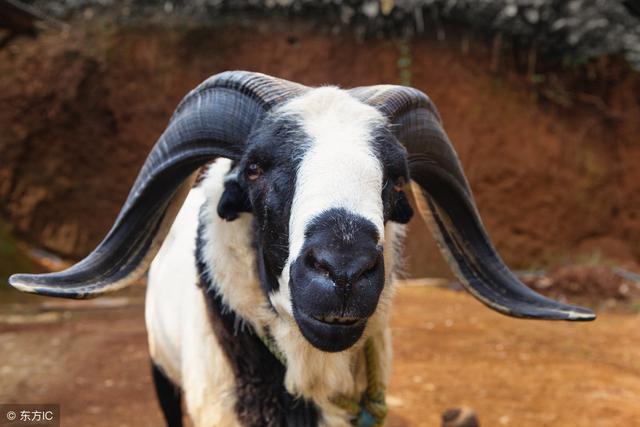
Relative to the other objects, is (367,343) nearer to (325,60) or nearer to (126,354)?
(126,354)

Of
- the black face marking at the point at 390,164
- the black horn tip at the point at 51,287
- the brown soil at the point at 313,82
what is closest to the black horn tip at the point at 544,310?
the black face marking at the point at 390,164

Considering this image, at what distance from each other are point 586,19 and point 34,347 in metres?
8.31

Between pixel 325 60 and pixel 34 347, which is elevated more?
A: pixel 325 60

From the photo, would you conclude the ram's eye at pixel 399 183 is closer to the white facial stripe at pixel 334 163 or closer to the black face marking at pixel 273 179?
the white facial stripe at pixel 334 163

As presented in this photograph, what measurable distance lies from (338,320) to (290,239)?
0.95 feet

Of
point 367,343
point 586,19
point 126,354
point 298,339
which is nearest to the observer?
point 298,339

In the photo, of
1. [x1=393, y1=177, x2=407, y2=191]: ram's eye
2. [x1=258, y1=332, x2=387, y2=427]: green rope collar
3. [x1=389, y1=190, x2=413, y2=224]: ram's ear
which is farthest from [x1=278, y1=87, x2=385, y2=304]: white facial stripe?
[x1=258, y1=332, x2=387, y2=427]: green rope collar

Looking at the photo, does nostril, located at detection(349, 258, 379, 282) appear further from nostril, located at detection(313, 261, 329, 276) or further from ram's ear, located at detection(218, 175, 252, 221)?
ram's ear, located at detection(218, 175, 252, 221)

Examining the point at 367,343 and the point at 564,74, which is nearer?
the point at 367,343

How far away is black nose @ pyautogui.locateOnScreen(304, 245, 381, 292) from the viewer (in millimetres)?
1754

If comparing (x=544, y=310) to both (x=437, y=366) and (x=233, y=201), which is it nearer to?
(x=233, y=201)

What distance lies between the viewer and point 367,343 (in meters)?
2.53

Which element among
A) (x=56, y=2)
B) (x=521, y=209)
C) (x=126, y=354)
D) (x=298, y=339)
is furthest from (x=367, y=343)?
(x=56, y=2)

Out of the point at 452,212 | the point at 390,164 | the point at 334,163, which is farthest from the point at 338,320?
the point at 452,212
